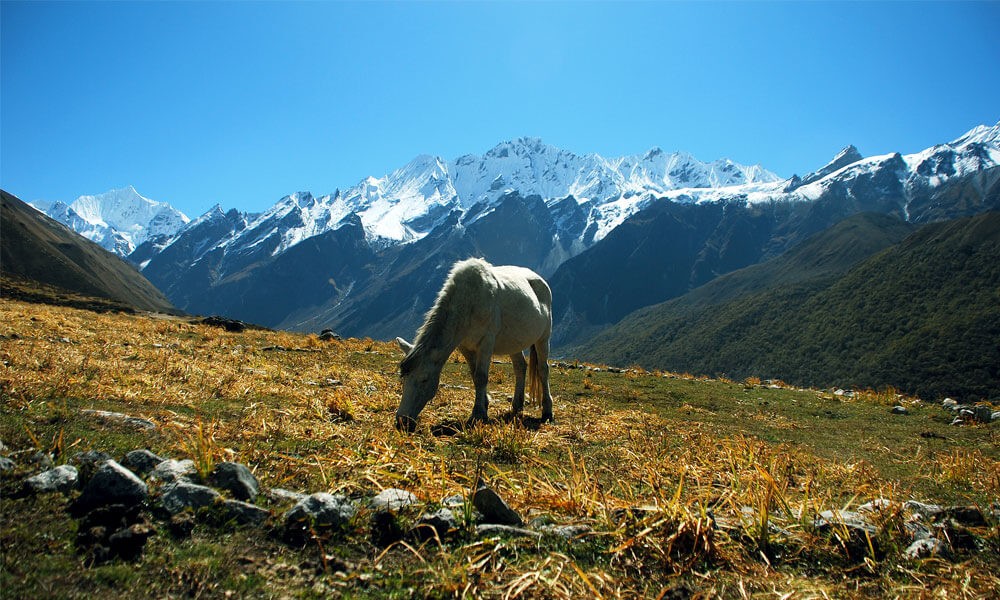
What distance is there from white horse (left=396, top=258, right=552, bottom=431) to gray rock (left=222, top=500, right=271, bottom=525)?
4.19 meters

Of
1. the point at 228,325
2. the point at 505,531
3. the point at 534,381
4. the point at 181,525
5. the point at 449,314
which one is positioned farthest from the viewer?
the point at 228,325

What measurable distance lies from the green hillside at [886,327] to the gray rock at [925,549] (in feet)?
413

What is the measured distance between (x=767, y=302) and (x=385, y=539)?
683 ft

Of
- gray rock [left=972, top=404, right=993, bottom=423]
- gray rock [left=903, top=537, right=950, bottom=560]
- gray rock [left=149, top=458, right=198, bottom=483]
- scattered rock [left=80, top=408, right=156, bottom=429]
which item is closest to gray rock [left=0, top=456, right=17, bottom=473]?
gray rock [left=149, top=458, right=198, bottom=483]

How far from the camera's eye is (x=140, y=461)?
4562mm

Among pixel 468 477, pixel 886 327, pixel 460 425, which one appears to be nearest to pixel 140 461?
pixel 468 477

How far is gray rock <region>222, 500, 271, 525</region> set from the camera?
4.02 meters

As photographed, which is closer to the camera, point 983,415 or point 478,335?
point 478,335

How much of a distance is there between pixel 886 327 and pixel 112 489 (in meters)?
171

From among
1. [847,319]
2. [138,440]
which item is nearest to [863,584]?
[138,440]

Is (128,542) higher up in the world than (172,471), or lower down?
lower down

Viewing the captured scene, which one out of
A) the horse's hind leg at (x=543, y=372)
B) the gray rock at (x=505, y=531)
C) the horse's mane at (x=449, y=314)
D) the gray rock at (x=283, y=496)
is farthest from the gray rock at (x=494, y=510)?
the horse's hind leg at (x=543, y=372)

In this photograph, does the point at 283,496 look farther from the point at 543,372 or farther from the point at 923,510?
the point at 543,372

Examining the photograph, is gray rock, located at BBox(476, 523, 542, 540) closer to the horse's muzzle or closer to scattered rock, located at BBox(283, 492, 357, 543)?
scattered rock, located at BBox(283, 492, 357, 543)
